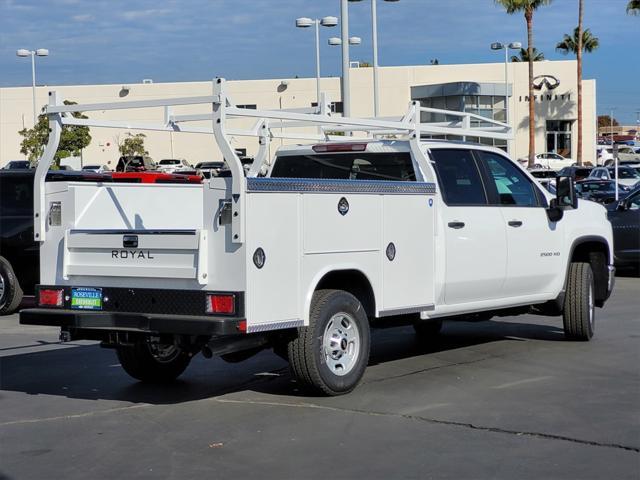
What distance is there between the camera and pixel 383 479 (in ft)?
19.4

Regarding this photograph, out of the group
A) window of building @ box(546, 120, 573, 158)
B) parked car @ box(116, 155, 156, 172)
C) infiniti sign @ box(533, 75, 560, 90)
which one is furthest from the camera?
window of building @ box(546, 120, 573, 158)


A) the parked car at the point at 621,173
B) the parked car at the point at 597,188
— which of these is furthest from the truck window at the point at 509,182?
the parked car at the point at 621,173

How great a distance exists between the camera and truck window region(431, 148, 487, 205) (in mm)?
9539

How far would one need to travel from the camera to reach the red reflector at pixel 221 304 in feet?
24.0

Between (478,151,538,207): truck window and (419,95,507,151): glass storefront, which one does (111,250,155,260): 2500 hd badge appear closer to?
(478,151,538,207): truck window

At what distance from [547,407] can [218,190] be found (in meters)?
3.08

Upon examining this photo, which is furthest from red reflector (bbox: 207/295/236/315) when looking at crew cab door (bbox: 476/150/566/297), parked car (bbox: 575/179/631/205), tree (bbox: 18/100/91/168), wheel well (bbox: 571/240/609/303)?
tree (bbox: 18/100/91/168)

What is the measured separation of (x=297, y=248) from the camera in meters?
7.68

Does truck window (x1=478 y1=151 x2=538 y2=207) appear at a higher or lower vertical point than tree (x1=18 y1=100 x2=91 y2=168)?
lower

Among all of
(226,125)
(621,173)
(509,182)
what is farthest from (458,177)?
(621,173)

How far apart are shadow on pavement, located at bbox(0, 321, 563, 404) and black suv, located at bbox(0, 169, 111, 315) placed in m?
3.38

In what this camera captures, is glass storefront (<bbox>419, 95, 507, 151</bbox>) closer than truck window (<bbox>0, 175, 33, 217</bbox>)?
No

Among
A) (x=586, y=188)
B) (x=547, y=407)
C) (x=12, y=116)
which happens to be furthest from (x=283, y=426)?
(x=12, y=116)

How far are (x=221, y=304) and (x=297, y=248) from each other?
759 mm
